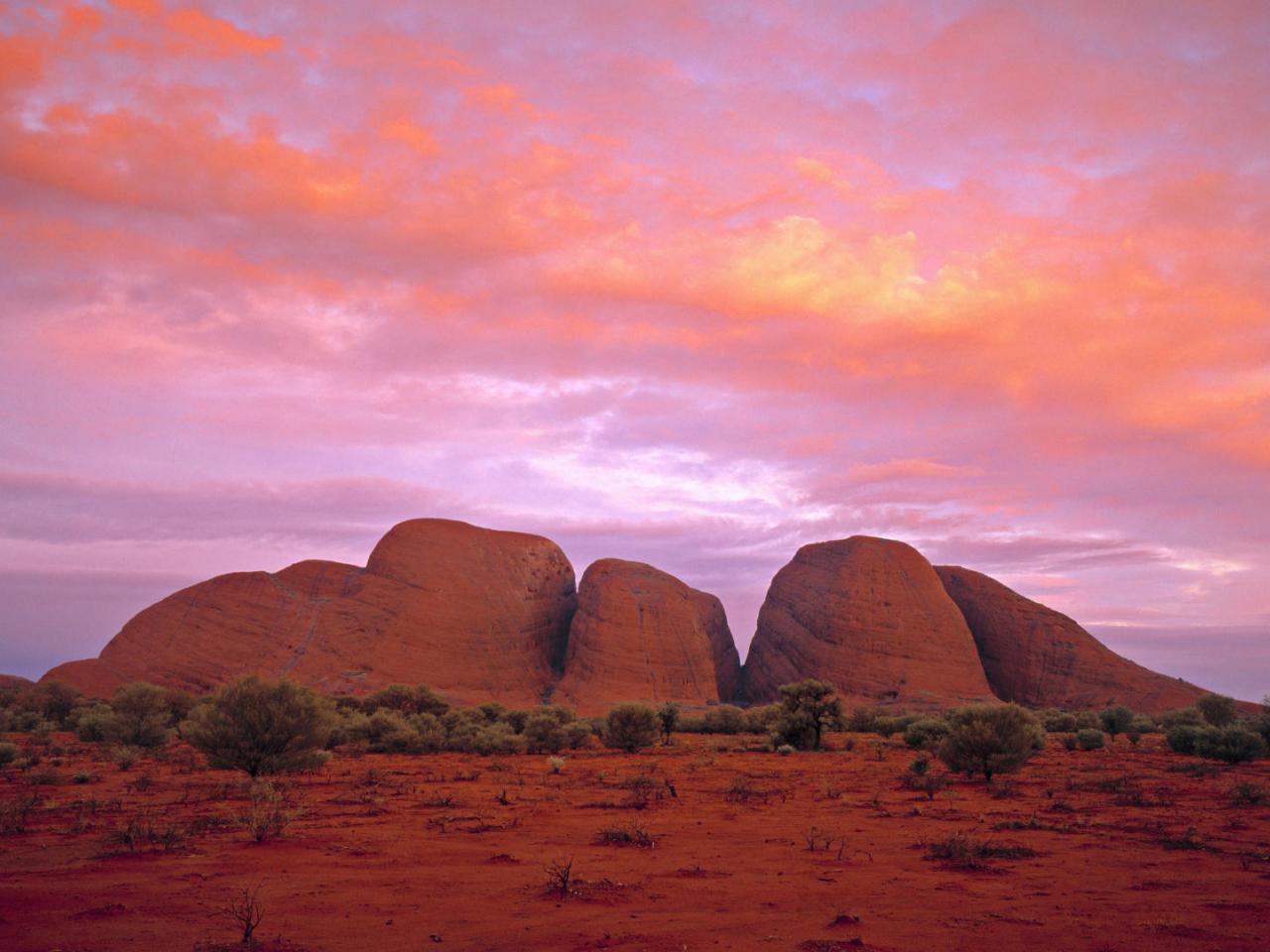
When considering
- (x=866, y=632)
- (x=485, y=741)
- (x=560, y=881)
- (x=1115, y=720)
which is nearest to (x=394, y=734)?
(x=485, y=741)

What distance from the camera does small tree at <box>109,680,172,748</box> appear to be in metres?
22.8

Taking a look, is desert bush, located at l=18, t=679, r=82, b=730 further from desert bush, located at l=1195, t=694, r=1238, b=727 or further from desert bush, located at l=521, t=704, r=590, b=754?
desert bush, located at l=1195, t=694, r=1238, b=727

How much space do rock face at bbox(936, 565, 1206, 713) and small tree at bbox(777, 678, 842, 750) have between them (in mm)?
35237

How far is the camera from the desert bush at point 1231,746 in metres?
19.7

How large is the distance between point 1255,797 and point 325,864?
47.5 ft

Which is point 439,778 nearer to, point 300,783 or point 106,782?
point 300,783

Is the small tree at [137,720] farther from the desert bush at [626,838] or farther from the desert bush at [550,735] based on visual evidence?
the desert bush at [626,838]

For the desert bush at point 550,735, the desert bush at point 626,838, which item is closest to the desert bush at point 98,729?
the desert bush at point 550,735

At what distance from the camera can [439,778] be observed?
17062mm

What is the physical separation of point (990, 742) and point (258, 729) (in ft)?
48.5

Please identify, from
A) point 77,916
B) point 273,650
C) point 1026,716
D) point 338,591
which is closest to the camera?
point 77,916

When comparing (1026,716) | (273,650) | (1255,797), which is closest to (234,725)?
(1026,716)

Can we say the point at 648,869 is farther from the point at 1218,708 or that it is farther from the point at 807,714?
the point at 1218,708

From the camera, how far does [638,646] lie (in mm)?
58219
